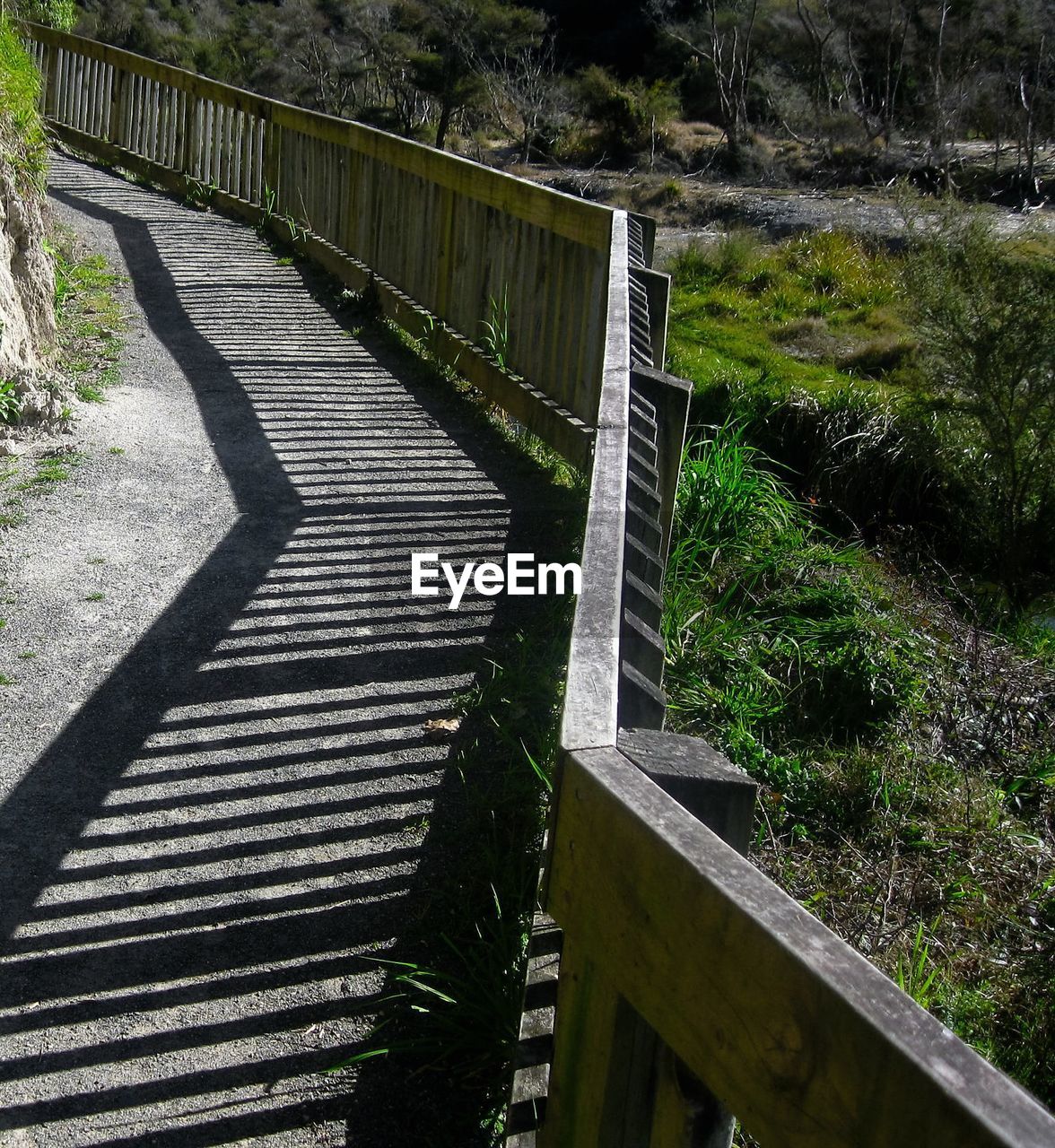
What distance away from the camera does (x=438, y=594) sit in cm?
537

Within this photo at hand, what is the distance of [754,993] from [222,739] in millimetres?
3049

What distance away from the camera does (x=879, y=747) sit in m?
5.21

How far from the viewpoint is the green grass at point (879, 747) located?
3929 mm

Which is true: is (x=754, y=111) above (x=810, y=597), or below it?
above

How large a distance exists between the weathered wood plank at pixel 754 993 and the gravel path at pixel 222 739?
140 centimetres

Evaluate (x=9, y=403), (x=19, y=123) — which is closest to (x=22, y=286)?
(x=9, y=403)

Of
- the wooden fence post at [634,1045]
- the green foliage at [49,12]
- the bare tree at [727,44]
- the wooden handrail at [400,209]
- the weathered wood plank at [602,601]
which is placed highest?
the bare tree at [727,44]

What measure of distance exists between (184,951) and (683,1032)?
2.04 meters

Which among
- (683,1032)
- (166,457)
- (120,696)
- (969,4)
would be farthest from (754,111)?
(683,1032)

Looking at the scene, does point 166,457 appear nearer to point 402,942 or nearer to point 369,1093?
point 402,942

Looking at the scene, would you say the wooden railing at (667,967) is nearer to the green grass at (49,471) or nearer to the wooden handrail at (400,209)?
the wooden handrail at (400,209)

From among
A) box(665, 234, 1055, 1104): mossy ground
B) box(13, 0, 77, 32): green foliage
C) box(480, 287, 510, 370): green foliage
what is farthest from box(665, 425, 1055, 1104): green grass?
box(13, 0, 77, 32): green foliage

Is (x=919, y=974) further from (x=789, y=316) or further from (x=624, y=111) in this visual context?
(x=624, y=111)

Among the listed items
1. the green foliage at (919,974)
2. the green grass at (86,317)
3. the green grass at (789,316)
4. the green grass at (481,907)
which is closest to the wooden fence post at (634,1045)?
the green grass at (481,907)
